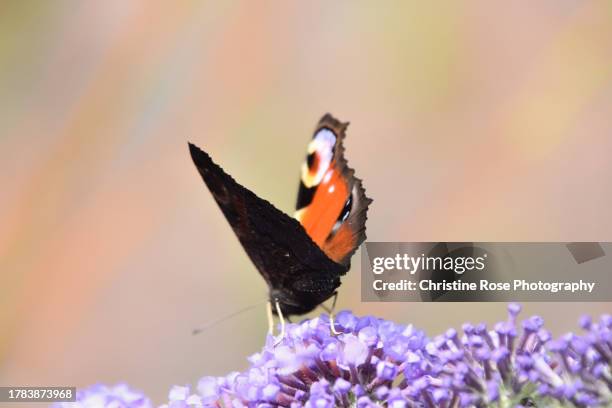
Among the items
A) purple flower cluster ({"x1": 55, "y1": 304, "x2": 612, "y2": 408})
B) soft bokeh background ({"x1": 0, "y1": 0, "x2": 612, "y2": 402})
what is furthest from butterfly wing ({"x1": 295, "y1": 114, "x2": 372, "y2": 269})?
soft bokeh background ({"x1": 0, "y1": 0, "x2": 612, "y2": 402})

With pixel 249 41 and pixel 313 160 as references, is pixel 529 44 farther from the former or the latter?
→ pixel 313 160

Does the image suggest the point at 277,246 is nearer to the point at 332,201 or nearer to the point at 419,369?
the point at 332,201

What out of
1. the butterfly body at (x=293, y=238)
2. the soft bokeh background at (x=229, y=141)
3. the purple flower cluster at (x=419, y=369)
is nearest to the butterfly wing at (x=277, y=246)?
the butterfly body at (x=293, y=238)

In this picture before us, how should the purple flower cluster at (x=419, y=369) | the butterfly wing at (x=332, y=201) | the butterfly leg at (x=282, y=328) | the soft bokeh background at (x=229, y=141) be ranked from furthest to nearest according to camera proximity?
the soft bokeh background at (x=229, y=141) < the butterfly wing at (x=332, y=201) < the butterfly leg at (x=282, y=328) < the purple flower cluster at (x=419, y=369)

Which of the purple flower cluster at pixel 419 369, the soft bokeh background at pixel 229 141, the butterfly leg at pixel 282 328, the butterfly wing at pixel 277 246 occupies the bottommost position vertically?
the purple flower cluster at pixel 419 369

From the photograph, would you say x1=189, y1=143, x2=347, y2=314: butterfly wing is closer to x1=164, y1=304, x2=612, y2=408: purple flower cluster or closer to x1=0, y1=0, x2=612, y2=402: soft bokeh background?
x1=164, y1=304, x2=612, y2=408: purple flower cluster

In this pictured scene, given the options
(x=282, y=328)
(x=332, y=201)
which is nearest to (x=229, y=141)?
(x=332, y=201)

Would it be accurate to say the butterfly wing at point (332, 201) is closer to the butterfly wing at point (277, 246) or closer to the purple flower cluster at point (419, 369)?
the butterfly wing at point (277, 246)
